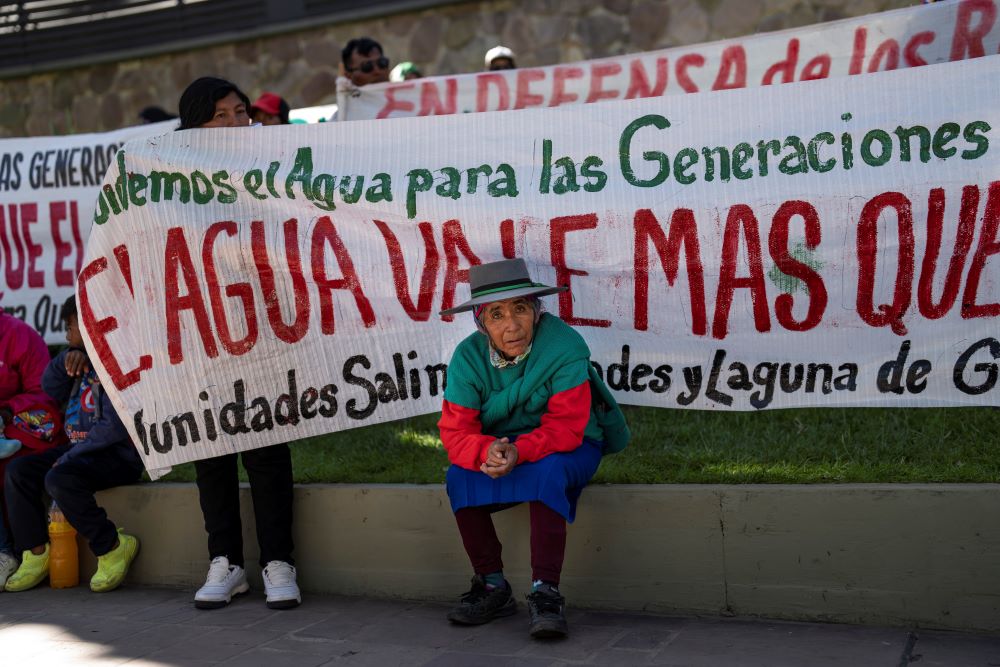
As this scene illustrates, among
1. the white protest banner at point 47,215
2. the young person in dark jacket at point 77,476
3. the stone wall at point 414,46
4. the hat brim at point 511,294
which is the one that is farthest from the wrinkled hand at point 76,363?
the stone wall at point 414,46

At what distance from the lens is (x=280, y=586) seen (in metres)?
4.82

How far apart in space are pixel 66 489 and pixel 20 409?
0.66 meters

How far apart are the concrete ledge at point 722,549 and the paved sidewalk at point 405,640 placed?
8cm

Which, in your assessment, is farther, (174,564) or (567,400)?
(174,564)

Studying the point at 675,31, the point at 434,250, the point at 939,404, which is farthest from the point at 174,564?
the point at 675,31

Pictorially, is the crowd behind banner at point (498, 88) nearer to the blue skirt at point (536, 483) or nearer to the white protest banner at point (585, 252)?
the white protest banner at point (585, 252)

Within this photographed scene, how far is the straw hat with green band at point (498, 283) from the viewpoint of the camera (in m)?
4.34

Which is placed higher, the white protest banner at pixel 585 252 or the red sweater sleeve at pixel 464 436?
→ the white protest banner at pixel 585 252

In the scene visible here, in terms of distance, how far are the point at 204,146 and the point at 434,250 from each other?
1.14 metres

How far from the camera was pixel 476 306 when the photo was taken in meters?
4.44

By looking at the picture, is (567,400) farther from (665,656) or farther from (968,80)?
(968,80)

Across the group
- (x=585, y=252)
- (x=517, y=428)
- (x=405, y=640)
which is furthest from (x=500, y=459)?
(x=585, y=252)

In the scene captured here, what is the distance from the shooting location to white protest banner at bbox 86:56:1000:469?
443 cm

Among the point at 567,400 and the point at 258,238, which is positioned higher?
the point at 258,238
